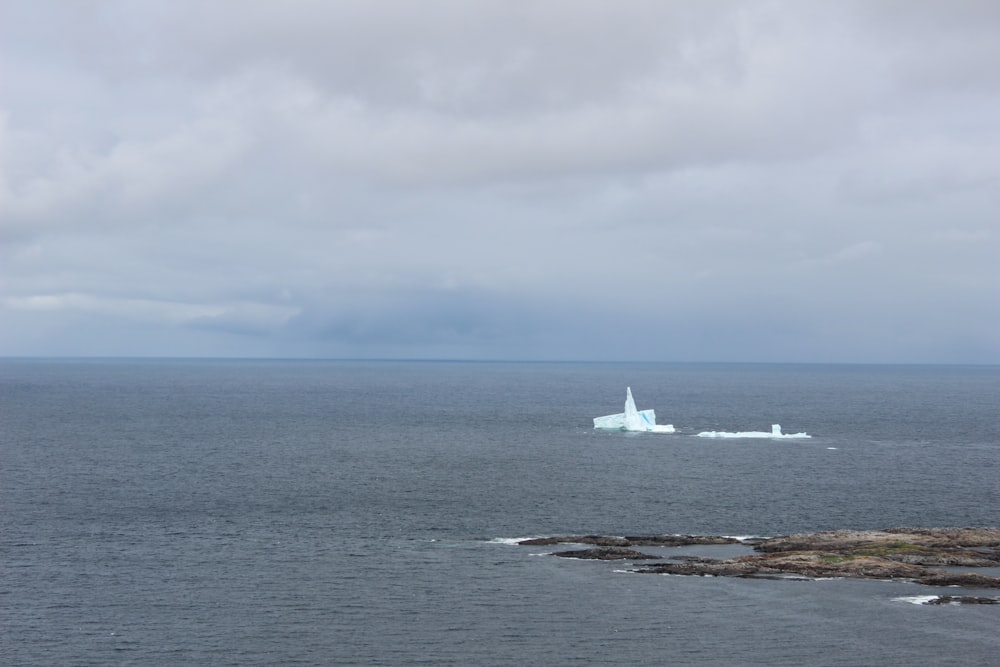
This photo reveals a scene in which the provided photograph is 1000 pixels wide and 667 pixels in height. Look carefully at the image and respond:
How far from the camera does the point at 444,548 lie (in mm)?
74625

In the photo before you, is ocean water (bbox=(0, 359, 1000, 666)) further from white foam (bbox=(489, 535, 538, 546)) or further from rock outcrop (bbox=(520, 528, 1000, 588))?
rock outcrop (bbox=(520, 528, 1000, 588))

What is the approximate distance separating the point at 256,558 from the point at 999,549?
53882 mm

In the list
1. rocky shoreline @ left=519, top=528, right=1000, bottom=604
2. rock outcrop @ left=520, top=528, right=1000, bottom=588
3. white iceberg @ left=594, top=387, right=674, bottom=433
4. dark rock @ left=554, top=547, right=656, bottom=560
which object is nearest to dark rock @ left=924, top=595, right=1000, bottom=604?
rocky shoreline @ left=519, top=528, right=1000, bottom=604

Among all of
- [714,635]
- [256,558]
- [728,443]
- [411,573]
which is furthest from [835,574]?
[728,443]

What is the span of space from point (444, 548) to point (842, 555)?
28.8 meters

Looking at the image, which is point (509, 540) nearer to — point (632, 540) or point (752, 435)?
point (632, 540)

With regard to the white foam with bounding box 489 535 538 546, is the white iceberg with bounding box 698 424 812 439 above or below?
above

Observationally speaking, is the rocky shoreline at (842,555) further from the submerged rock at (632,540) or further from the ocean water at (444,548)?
the ocean water at (444,548)

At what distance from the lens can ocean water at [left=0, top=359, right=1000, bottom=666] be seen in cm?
5312

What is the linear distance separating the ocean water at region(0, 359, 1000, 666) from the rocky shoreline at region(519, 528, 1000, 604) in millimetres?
1971

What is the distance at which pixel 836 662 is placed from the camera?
167ft

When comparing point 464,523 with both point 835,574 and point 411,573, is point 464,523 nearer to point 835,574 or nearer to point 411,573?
point 411,573

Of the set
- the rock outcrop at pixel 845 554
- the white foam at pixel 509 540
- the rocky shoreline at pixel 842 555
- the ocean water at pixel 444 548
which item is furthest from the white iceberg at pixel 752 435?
the white foam at pixel 509 540

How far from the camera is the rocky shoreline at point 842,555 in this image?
6706cm
